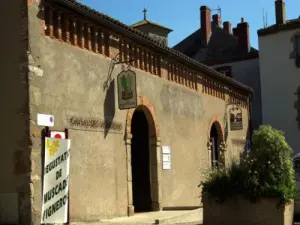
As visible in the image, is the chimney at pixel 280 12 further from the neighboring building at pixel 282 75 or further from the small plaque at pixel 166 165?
the small plaque at pixel 166 165

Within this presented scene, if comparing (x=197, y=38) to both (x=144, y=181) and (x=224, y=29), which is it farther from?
(x=144, y=181)

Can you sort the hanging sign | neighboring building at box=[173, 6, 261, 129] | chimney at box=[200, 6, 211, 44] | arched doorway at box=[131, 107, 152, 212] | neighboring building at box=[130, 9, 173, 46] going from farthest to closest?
chimney at box=[200, 6, 211, 44]
neighboring building at box=[173, 6, 261, 129]
neighboring building at box=[130, 9, 173, 46]
arched doorway at box=[131, 107, 152, 212]
the hanging sign

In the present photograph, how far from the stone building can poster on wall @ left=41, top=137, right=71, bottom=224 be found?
162mm

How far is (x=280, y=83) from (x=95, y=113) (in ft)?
66.3

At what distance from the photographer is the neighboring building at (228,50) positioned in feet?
113

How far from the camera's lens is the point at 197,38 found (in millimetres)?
40125

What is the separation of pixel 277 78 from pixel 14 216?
2339 centimetres

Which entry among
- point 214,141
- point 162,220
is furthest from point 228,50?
point 162,220

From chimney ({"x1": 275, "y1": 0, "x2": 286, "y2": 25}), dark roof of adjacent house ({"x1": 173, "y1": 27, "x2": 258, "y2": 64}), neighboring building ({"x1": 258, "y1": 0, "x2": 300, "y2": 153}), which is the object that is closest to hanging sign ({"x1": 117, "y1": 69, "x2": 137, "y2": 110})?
neighboring building ({"x1": 258, "y1": 0, "x2": 300, "y2": 153})

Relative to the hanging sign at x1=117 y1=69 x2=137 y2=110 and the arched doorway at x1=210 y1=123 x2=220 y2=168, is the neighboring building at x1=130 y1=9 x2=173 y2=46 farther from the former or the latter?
the hanging sign at x1=117 y1=69 x2=137 y2=110

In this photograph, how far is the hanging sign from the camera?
45.2 feet

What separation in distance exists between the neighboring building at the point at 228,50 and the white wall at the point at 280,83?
7.96 ft

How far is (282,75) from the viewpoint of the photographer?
30.9 m

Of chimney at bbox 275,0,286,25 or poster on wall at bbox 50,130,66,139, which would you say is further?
chimney at bbox 275,0,286,25
